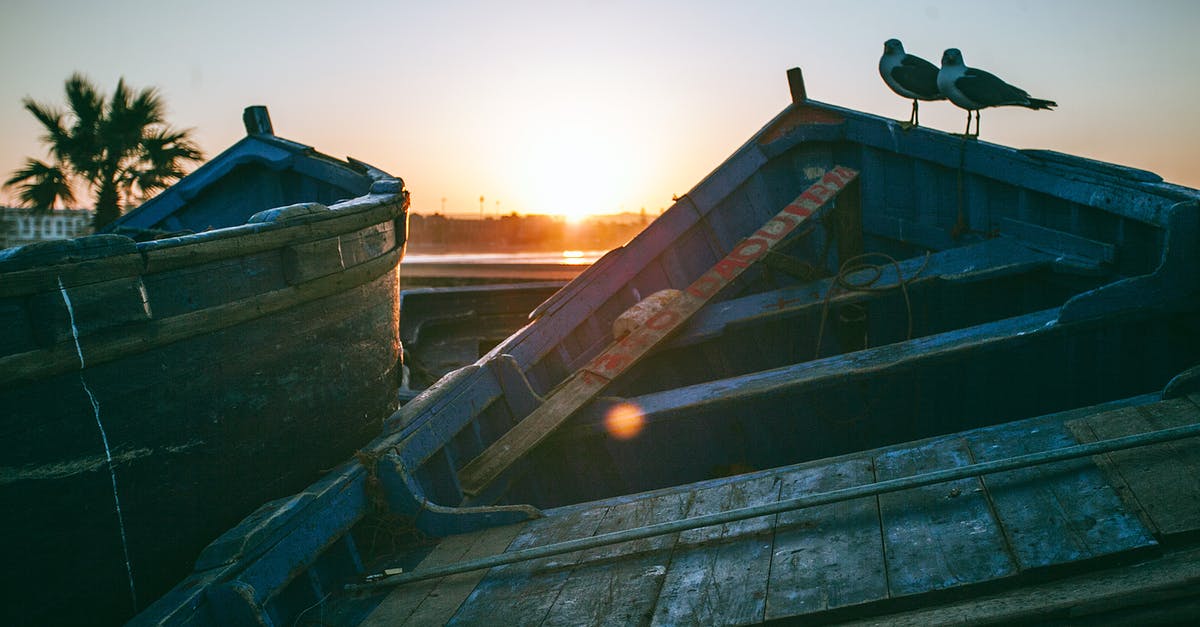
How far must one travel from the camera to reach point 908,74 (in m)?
7.03

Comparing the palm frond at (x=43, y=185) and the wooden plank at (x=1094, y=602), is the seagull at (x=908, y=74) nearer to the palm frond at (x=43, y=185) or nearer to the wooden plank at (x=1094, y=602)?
the wooden plank at (x=1094, y=602)

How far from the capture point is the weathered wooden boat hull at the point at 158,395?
7.77 ft

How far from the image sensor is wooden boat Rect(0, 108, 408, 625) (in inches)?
93.3

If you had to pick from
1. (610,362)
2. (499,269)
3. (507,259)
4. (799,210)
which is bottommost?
(507,259)

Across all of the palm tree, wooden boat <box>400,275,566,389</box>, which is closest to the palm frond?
the palm tree

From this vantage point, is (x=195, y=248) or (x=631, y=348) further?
(x=631, y=348)

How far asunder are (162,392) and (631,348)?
2.39 metres

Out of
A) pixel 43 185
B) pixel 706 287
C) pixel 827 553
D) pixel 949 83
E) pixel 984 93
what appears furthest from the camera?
pixel 43 185

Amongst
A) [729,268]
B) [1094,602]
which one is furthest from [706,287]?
[1094,602]

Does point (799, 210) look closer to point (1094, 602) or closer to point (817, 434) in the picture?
point (817, 434)

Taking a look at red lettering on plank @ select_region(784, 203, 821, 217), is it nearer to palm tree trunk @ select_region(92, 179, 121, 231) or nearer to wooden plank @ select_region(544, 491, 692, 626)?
wooden plank @ select_region(544, 491, 692, 626)

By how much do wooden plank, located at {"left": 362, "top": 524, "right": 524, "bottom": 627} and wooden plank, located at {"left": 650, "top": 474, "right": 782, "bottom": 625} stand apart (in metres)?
0.72

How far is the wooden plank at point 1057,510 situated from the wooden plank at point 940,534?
0.05 metres

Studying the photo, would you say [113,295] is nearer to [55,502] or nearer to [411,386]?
[55,502]
